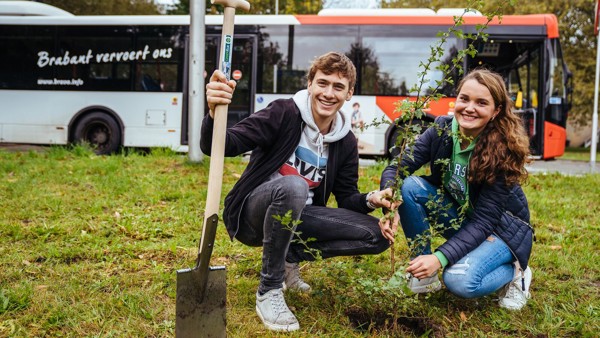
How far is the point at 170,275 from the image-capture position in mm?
3180

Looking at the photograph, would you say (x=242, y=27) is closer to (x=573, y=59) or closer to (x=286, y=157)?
(x=286, y=157)

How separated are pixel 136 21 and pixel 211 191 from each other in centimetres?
923

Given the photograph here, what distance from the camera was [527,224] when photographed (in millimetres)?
2885

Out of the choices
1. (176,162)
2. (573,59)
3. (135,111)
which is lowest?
(176,162)

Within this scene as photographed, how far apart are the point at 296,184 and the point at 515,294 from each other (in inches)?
53.3

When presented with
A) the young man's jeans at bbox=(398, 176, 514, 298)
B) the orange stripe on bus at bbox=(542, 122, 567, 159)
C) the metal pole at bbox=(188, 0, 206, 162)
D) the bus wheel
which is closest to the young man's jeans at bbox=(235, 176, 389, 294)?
the young man's jeans at bbox=(398, 176, 514, 298)

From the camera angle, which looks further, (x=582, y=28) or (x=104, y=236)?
(x=582, y=28)

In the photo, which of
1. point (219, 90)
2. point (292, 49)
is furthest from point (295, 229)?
point (292, 49)

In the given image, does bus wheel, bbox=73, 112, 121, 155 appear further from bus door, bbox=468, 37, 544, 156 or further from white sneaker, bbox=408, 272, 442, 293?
white sneaker, bbox=408, 272, 442, 293

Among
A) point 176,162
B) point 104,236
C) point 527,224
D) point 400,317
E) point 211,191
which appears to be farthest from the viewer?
point 176,162

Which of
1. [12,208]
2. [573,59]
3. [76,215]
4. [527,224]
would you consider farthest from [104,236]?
[573,59]

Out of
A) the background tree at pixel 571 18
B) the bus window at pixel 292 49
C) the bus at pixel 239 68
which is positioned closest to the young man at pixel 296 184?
the bus at pixel 239 68

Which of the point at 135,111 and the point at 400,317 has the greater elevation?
the point at 135,111

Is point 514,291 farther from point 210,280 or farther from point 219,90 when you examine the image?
point 219,90
